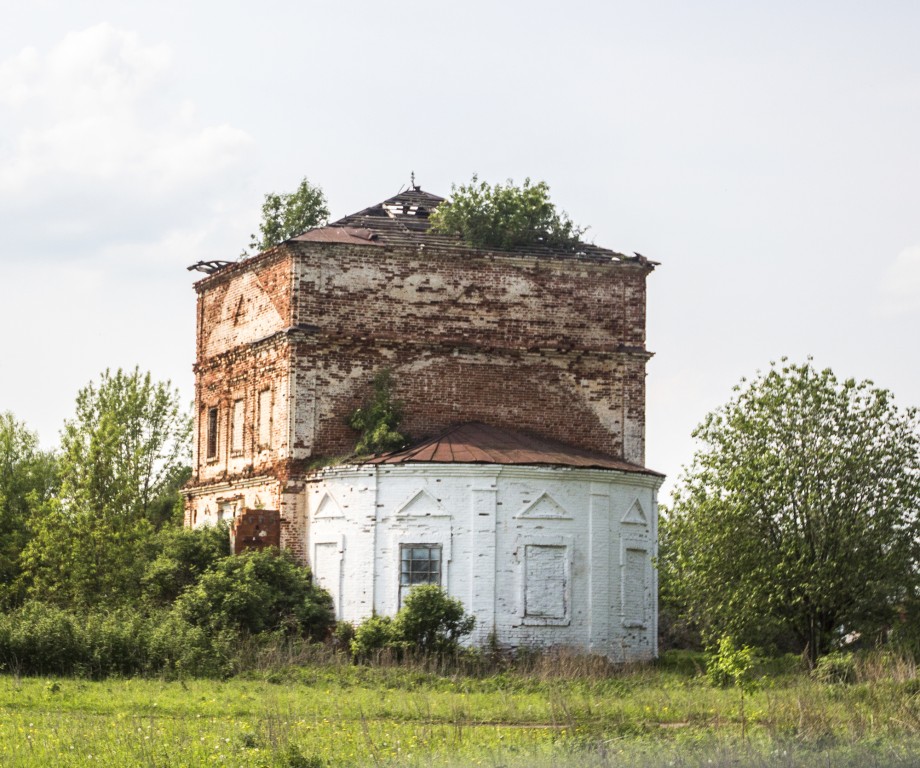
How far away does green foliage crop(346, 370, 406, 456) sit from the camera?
31297mm

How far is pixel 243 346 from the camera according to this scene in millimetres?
34625

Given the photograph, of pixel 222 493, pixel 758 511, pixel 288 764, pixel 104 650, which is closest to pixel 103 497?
pixel 222 493

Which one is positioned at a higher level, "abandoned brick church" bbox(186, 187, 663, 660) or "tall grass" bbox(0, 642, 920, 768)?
"abandoned brick church" bbox(186, 187, 663, 660)

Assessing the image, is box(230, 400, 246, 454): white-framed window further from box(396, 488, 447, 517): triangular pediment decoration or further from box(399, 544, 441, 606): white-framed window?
box(399, 544, 441, 606): white-framed window

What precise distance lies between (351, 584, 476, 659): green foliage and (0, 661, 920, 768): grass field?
4.25 ft

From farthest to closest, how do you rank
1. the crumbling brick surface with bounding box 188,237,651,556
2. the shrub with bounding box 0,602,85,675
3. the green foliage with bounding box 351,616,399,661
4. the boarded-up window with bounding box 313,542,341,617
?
the crumbling brick surface with bounding box 188,237,651,556
the boarded-up window with bounding box 313,542,341,617
the green foliage with bounding box 351,616,399,661
the shrub with bounding box 0,602,85,675

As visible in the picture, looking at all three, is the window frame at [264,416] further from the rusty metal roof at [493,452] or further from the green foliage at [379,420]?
the rusty metal roof at [493,452]

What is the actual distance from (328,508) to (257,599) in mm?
2785

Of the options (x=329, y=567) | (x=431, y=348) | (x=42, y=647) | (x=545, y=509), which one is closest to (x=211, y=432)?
(x=431, y=348)

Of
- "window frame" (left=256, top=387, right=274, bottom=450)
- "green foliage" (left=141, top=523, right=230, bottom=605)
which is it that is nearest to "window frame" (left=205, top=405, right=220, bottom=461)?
"window frame" (left=256, top=387, right=274, bottom=450)

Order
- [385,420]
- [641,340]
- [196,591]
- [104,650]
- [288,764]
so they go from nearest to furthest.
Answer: [288,764] < [104,650] < [196,591] < [385,420] < [641,340]

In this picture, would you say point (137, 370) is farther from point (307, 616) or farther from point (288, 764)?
point (288, 764)

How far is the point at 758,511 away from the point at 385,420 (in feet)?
29.2

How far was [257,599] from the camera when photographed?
2889 centimetres
